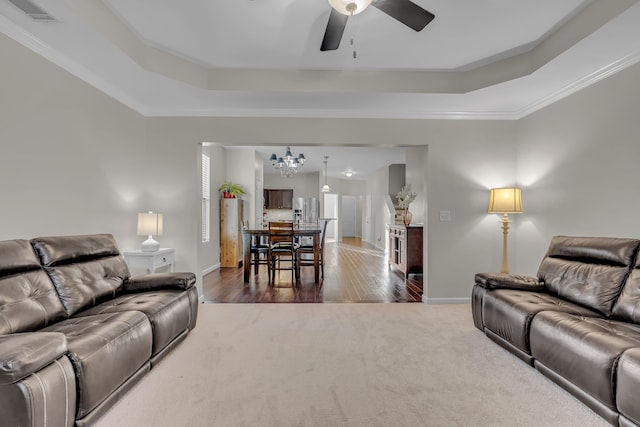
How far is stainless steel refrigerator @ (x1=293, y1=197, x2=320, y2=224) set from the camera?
11.4 m

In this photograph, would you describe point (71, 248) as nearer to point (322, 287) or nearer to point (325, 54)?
point (325, 54)

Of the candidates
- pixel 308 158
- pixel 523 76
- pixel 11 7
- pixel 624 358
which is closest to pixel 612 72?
pixel 523 76

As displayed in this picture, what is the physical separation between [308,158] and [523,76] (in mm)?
6338

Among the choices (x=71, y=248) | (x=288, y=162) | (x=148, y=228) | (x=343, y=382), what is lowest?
(x=343, y=382)

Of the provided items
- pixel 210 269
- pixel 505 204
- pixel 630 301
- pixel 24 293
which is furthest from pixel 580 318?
pixel 210 269

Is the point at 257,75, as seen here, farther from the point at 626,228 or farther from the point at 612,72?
the point at 626,228

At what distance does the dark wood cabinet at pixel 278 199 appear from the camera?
37.0 ft

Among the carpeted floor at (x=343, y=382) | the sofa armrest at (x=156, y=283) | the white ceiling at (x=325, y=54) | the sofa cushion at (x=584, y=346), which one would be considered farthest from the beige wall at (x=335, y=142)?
the carpeted floor at (x=343, y=382)

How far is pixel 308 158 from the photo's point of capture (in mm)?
9047

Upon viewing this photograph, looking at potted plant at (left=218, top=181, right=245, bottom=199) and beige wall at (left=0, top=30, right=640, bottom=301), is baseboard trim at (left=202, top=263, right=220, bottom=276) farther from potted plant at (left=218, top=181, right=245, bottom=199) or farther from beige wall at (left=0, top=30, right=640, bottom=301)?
beige wall at (left=0, top=30, right=640, bottom=301)

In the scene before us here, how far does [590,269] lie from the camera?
2627 mm

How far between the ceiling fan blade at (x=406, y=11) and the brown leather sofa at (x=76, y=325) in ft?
8.78

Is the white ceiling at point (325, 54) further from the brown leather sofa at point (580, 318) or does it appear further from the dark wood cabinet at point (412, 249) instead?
the dark wood cabinet at point (412, 249)

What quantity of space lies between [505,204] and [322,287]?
112 inches
